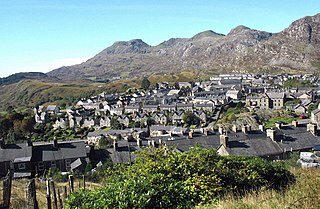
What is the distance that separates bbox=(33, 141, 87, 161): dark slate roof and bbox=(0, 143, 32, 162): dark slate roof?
2.44 ft

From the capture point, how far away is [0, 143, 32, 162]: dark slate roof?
32688 millimetres

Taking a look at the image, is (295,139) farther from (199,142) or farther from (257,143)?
(199,142)

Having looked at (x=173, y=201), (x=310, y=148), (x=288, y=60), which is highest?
(x=288, y=60)

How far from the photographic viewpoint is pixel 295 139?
32.7 meters

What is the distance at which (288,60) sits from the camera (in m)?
198

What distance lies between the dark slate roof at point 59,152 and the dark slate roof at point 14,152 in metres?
0.74

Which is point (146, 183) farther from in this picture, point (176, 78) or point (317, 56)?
point (317, 56)

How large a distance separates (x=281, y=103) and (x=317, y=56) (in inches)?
5072

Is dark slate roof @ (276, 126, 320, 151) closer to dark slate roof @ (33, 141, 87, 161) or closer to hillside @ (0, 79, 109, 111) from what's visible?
dark slate roof @ (33, 141, 87, 161)

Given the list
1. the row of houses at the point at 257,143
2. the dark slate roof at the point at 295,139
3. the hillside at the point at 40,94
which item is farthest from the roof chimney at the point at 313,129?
the hillside at the point at 40,94

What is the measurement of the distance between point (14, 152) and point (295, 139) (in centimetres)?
2649

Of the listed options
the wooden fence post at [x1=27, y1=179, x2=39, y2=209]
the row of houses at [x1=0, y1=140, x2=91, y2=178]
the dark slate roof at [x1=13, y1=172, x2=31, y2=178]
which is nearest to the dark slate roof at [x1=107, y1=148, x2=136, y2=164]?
the row of houses at [x1=0, y1=140, x2=91, y2=178]

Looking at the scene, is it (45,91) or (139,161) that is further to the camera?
(45,91)

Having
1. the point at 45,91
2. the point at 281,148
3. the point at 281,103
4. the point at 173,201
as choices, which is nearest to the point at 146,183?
the point at 173,201
